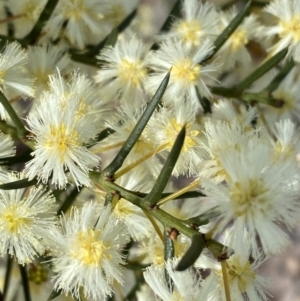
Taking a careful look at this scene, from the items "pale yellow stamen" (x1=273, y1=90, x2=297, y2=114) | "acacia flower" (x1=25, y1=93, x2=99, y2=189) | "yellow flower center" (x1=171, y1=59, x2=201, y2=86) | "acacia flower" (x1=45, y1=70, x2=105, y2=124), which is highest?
"pale yellow stamen" (x1=273, y1=90, x2=297, y2=114)

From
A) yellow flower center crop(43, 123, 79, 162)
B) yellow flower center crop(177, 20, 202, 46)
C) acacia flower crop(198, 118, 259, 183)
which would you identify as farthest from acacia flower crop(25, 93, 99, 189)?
yellow flower center crop(177, 20, 202, 46)

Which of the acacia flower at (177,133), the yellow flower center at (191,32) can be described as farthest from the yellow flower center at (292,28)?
the acacia flower at (177,133)

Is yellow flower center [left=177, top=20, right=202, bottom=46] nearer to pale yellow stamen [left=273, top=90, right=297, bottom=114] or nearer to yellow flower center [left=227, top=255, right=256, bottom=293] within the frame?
pale yellow stamen [left=273, top=90, right=297, bottom=114]

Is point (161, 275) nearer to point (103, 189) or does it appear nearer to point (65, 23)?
point (103, 189)

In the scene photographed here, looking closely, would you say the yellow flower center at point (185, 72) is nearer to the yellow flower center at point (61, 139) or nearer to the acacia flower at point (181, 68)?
the acacia flower at point (181, 68)

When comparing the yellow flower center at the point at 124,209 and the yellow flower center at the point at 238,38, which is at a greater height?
the yellow flower center at the point at 238,38

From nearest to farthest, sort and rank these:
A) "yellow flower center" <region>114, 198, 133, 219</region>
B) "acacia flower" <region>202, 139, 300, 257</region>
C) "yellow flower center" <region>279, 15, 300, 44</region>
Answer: "acacia flower" <region>202, 139, 300, 257</region>, "yellow flower center" <region>114, 198, 133, 219</region>, "yellow flower center" <region>279, 15, 300, 44</region>
